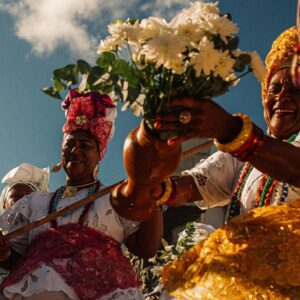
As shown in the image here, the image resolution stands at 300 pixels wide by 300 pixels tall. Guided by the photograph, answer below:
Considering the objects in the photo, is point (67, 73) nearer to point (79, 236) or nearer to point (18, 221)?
point (79, 236)

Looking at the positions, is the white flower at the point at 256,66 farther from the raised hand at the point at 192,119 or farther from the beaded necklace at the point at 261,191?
the beaded necklace at the point at 261,191

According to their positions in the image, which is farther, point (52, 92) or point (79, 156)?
point (79, 156)

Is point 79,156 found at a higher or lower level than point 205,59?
higher

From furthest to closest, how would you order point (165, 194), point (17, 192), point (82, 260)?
1. point (17, 192)
2. point (82, 260)
3. point (165, 194)

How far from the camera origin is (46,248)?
12.9 ft

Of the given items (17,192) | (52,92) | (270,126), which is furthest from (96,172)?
(17,192)

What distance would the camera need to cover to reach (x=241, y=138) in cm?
212

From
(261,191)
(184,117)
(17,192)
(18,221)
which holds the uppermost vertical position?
(17,192)

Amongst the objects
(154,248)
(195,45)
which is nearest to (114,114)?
(154,248)

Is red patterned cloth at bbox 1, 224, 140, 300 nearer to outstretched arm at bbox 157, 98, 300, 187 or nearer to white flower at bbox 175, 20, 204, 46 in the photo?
outstretched arm at bbox 157, 98, 300, 187

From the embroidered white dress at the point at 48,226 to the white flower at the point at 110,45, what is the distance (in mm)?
2052

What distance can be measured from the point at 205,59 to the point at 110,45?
44cm

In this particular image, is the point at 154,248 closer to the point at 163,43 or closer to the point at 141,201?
the point at 141,201

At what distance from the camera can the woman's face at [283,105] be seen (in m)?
2.89
